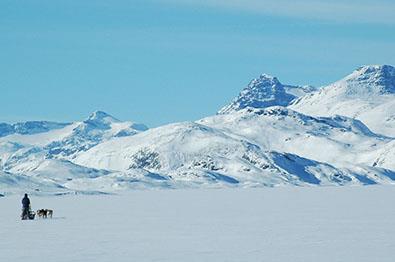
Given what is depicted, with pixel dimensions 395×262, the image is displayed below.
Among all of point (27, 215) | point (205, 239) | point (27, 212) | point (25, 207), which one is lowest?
point (27, 215)

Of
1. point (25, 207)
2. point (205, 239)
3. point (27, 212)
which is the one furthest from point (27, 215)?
point (205, 239)

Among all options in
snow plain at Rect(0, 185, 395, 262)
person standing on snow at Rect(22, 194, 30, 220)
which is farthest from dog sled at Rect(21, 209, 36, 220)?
snow plain at Rect(0, 185, 395, 262)

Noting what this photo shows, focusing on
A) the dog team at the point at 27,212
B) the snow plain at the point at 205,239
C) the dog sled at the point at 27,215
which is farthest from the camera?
Result: the dog sled at the point at 27,215

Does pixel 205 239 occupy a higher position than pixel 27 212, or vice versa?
pixel 205 239

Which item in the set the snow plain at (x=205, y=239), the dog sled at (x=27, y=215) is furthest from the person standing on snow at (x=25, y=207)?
the snow plain at (x=205, y=239)

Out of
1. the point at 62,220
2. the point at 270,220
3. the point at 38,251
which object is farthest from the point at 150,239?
the point at 62,220

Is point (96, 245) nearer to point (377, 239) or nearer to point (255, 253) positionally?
point (255, 253)

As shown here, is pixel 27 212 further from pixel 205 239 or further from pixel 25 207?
pixel 205 239

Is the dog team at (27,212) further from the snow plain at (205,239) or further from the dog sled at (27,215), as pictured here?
the snow plain at (205,239)

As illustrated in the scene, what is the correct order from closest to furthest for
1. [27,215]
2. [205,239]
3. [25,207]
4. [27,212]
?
[205,239]
[25,207]
[27,212]
[27,215]

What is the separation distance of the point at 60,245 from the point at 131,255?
5.97 metres

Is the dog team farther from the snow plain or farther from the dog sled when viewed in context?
the snow plain

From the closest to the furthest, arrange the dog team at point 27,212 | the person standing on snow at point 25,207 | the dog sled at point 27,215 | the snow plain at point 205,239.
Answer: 1. the snow plain at point 205,239
2. the person standing on snow at point 25,207
3. the dog team at point 27,212
4. the dog sled at point 27,215

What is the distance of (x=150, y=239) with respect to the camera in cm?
4338
